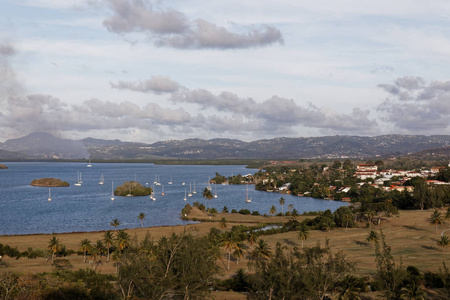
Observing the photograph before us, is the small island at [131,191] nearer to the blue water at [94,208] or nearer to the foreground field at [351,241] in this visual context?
the blue water at [94,208]

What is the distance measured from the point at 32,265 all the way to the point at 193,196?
10687 centimetres

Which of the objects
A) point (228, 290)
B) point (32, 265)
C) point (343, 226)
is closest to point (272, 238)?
point (343, 226)

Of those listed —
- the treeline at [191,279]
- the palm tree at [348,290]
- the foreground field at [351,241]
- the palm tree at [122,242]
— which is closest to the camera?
the treeline at [191,279]

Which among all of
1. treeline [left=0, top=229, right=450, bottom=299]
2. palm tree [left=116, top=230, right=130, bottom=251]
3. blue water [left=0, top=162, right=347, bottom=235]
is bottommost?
blue water [left=0, top=162, right=347, bottom=235]

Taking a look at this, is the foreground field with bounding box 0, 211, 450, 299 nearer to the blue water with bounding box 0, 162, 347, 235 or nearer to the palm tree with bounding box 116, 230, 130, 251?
the palm tree with bounding box 116, 230, 130, 251

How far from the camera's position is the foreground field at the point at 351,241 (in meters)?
53.8

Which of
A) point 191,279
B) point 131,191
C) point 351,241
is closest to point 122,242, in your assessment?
point 191,279

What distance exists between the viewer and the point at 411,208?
109 m

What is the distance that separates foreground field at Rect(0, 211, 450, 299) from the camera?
2120 inches

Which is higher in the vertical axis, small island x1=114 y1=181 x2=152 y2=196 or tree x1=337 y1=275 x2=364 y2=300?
tree x1=337 y1=275 x2=364 y2=300

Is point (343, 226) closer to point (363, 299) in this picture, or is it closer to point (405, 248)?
point (405, 248)

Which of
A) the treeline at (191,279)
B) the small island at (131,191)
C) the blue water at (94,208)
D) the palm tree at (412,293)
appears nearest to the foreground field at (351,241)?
the palm tree at (412,293)

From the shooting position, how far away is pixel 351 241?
71.8 meters

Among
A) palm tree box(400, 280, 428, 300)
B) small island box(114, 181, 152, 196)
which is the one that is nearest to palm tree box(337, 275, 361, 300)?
palm tree box(400, 280, 428, 300)
